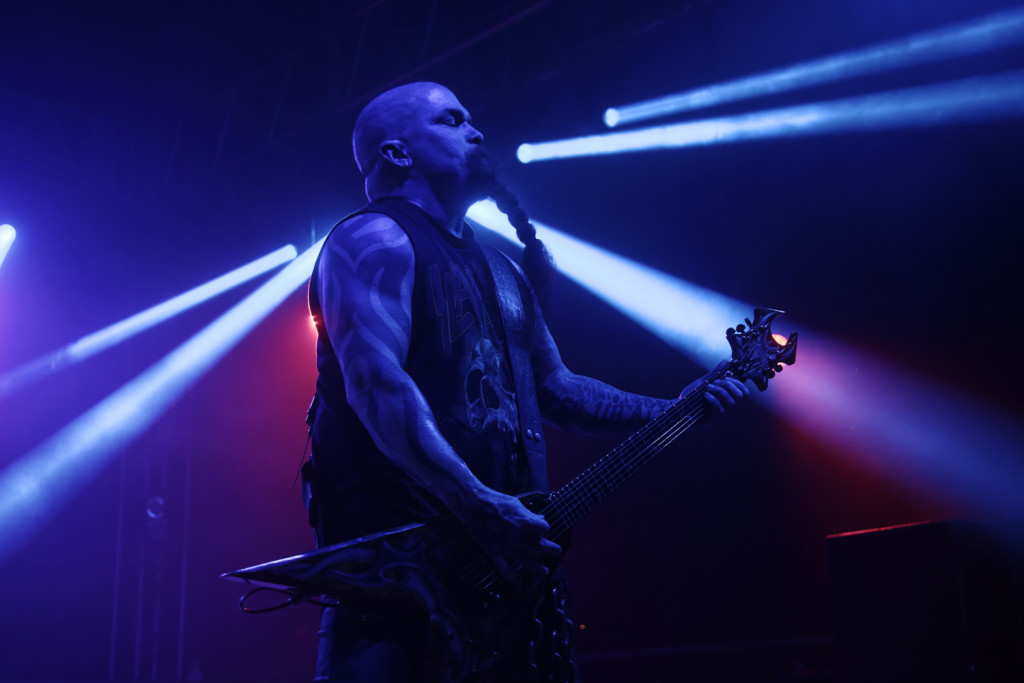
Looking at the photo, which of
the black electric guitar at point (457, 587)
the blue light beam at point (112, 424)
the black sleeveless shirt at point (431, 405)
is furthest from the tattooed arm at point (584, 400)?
the blue light beam at point (112, 424)

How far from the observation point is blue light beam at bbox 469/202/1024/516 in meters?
4.68

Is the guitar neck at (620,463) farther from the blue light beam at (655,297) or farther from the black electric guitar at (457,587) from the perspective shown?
the blue light beam at (655,297)

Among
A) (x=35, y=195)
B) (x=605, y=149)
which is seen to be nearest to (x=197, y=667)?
(x=35, y=195)

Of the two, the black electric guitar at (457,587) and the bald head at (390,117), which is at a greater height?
the bald head at (390,117)

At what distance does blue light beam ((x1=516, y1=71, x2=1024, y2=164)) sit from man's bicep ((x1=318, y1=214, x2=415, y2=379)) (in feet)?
13.8

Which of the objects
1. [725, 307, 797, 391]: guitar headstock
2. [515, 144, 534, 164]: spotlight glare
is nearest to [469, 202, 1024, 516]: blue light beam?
[515, 144, 534, 164]: spotlight glare

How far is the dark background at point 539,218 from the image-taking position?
5.14 meters

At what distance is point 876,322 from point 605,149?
2563 millimetres

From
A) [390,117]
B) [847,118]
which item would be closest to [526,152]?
[847,118]

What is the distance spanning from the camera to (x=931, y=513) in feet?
16.0

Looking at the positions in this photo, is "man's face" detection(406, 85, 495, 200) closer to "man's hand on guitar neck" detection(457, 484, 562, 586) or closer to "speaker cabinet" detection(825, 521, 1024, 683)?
"man's hand on guitar neck" detection(457, 484, 562, 586)

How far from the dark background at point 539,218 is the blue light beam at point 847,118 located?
0.08 m

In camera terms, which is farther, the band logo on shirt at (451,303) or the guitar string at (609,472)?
the band logo on shirt at (451,303)

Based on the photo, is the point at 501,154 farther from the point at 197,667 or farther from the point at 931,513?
the point at 197,667
